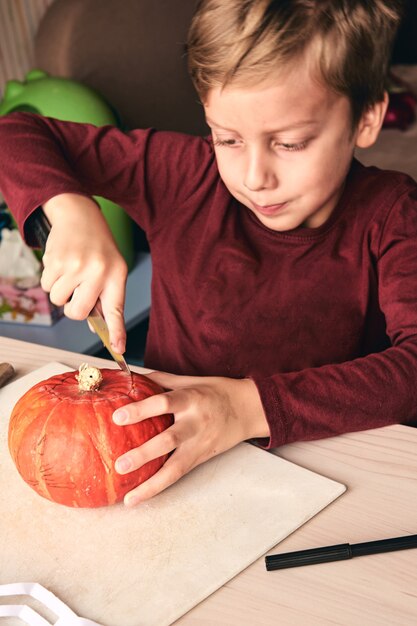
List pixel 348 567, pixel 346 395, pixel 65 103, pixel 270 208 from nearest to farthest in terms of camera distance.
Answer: pixel 348 567 < pixel 346 395 < pixel 270 208 < pixel 65 103

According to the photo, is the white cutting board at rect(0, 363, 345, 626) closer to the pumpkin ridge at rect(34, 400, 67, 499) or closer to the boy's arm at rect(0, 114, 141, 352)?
the pumpkin ridge at rect(34, 400, 67, 499)

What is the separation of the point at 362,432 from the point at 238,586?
0.30m

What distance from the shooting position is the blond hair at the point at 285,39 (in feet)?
2.95

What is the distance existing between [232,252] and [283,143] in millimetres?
266

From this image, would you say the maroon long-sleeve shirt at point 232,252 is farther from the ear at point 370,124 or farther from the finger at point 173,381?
the finger at point 173,381

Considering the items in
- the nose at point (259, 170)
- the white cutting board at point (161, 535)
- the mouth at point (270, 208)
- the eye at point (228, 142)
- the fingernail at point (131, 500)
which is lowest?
the white cutting board at point (161, 535)

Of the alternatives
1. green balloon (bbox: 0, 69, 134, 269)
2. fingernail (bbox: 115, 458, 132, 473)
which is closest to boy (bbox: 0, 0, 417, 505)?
fingernail (bbox: 115, 458, 132, 473)

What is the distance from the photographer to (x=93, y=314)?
87 centimetres

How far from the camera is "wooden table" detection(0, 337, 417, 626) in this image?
25.6 inches

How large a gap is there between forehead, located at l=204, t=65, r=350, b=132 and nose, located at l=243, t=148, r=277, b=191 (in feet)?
0.12

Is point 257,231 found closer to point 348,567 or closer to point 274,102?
point 274,102

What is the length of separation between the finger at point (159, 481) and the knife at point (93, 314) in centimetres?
12

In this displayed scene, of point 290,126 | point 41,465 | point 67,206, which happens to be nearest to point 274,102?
point 290,126

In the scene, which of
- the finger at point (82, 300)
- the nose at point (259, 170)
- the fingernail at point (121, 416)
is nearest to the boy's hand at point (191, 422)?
the fingernail at point (121, 416)
